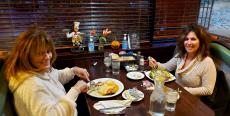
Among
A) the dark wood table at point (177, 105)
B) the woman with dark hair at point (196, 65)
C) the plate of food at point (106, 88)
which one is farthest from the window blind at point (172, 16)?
the plate of food at point (106, 88)

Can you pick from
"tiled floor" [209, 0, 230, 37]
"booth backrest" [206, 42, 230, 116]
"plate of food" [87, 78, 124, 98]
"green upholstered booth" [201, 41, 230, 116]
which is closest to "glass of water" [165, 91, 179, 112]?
"plate of food" [87, 78, 124, 98]

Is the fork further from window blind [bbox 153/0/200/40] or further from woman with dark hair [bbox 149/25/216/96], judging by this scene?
window blind [bbox 153/0/200/40]

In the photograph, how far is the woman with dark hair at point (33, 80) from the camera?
1079 mm

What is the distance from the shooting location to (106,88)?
56.3 inches

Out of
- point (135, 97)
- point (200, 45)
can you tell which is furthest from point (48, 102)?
point (200, 45)

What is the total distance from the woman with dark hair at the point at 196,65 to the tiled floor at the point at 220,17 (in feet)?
3.31

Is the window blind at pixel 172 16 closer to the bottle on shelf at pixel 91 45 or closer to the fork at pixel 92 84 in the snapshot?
the bottle on shelf at pixel 91 45

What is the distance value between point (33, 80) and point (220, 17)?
98.3 inches

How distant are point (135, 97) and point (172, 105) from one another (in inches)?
9.7

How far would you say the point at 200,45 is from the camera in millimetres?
1752

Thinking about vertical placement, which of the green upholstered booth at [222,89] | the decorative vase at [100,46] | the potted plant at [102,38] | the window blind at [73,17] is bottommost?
the green upholstered booth at [222,89]

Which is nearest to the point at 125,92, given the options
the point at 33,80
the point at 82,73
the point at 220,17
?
the point at 82,73

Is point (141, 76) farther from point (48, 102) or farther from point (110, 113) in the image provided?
point (48, 102)

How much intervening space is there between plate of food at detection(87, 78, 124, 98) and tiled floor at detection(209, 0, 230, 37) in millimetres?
1730
